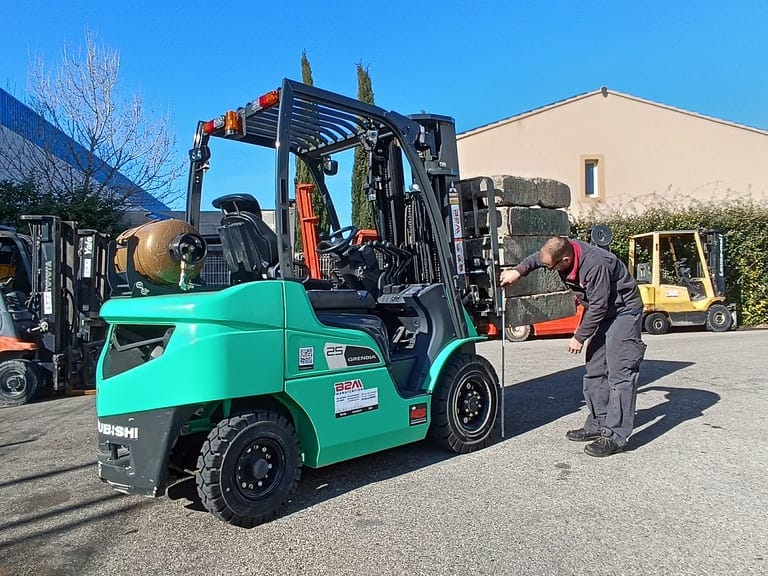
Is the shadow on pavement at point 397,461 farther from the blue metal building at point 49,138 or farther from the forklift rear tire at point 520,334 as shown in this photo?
the blue metal building at point 49,138

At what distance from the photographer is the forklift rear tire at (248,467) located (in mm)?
3729

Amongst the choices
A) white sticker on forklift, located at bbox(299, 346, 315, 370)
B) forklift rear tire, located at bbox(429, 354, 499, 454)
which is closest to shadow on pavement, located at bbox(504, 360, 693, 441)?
forklift rear tire, located at bbox(429, 354, 499, 454)

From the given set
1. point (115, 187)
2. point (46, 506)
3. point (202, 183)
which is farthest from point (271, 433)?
point (115, 187)

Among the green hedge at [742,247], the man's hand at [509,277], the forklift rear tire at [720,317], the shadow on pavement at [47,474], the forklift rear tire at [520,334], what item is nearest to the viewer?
the shadow on pavement at [47,474]

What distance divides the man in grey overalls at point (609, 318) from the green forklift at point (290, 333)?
0.84 m

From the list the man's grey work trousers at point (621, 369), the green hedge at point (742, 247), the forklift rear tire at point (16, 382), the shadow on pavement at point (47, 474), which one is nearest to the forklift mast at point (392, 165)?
the man's grey work trousers at point (621, 369)

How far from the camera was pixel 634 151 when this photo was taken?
21844 mm

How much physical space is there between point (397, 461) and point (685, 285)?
38.8ft

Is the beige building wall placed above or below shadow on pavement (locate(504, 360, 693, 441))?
above

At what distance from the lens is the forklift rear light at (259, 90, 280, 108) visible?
4.34 meters

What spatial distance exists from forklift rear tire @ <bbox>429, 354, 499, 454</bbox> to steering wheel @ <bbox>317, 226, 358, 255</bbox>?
51.3 inches

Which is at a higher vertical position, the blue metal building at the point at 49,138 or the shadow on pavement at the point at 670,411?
the blue metal building at the point at 49,138

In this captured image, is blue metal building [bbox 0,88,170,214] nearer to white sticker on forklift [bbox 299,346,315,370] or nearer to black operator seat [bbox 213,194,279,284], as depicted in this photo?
black operator seat [bbox 213,194,279,284]

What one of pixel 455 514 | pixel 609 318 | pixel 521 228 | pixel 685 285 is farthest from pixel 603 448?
pixel 685 285
